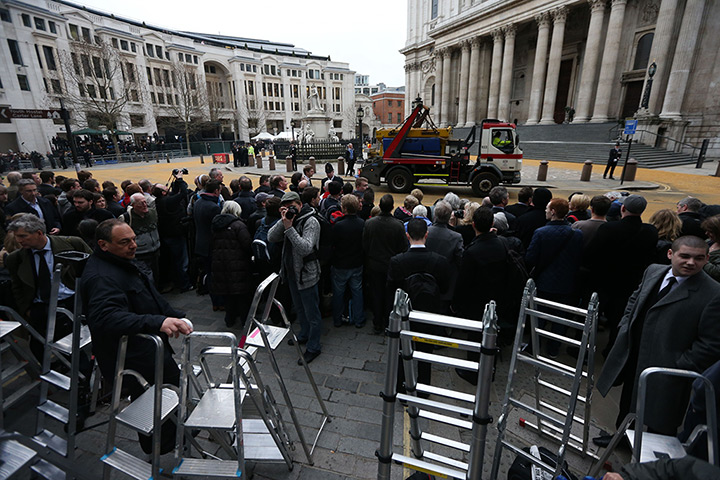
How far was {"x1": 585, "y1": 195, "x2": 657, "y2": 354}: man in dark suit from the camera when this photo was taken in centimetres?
391

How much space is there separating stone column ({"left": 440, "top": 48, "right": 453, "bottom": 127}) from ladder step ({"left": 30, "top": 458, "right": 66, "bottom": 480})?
44.3m

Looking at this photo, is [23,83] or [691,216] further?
[23,83]

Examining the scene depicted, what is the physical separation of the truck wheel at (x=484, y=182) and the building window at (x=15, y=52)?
170 ft

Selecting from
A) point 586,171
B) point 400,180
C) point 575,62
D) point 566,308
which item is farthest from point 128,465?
point 575,62

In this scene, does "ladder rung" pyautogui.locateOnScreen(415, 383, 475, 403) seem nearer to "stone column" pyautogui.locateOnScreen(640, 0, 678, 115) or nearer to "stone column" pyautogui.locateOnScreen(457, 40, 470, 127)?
"stone column" pyautogui.locateOnScreen(640, 0, 678, 115)

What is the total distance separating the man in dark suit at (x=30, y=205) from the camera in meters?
5.21

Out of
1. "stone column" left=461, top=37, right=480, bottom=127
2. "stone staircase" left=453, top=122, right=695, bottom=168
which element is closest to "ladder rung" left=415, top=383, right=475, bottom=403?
"stone staircase" left=453, top=122, right=695, bottom=168

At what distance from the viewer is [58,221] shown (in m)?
6.01

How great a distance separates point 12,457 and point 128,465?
61 cm

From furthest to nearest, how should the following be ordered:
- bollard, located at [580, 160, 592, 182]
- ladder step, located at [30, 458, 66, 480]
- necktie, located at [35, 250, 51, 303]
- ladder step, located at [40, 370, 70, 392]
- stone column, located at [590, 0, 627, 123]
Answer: stone column, located at [590, 0, 627, 123], bollard, located at [580, 160, 592, 182], necktie, located at [35, 250, 51, 303], ladder step, located at [40, 370, 70, 392], ladder step, located at [30, 458, 66, 480]

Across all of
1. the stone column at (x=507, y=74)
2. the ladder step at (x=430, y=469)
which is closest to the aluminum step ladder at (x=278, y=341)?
the ladder step at (x=430, y=469)

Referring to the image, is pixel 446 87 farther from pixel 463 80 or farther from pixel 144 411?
pixel 144 411

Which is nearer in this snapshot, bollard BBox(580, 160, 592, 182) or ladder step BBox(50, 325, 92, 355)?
ladder step BBox(50, 325, 92, 355)

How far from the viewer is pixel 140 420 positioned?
2.28m
